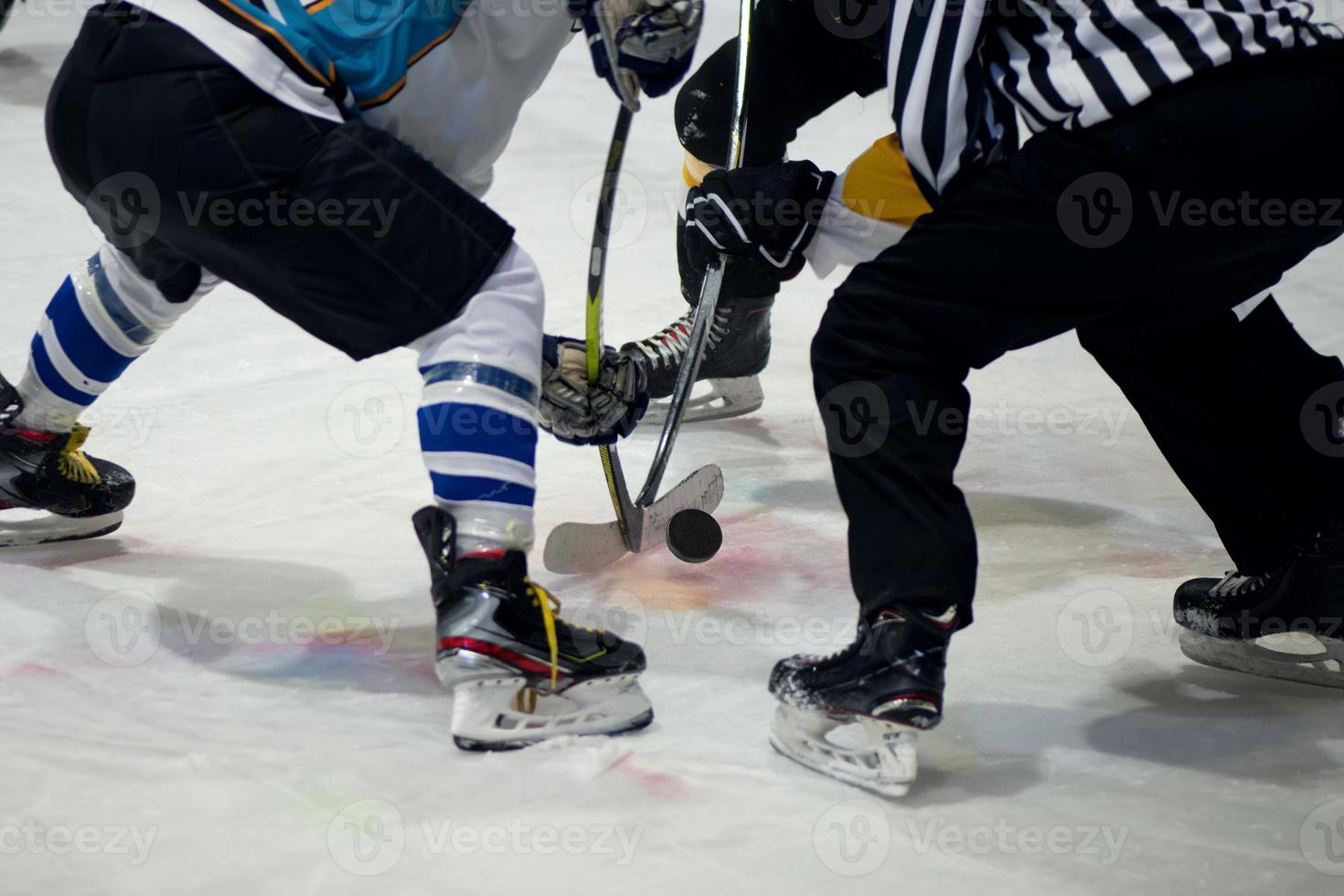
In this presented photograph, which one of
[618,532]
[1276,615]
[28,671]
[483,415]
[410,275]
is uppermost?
[410,275]

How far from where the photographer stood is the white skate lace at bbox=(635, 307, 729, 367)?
7.70 feet

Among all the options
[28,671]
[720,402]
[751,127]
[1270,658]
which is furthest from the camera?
[720,402]

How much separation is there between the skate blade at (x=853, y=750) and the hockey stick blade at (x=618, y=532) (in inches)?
18.9

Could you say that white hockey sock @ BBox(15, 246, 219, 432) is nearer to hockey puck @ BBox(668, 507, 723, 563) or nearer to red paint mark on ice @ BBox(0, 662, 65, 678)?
red paint mark on ice @ BBox(0, 662, 65, 678)

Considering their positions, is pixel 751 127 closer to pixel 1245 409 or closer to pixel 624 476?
pixel 624 476

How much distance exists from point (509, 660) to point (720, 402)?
1259mm

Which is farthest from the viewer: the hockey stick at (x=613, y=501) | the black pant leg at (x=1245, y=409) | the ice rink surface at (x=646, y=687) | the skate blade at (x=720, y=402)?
the skate blade at (x=720, y=402)

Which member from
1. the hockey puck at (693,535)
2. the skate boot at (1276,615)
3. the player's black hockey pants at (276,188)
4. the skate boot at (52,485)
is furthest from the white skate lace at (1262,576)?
the skate boot at (52,485)

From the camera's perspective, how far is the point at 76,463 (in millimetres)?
1841

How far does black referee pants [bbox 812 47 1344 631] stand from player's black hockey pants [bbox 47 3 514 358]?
38 centimetres

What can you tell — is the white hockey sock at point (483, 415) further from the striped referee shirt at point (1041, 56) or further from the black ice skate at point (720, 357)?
the black ice skate at point (720, 357)

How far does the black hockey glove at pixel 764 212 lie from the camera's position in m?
1.50

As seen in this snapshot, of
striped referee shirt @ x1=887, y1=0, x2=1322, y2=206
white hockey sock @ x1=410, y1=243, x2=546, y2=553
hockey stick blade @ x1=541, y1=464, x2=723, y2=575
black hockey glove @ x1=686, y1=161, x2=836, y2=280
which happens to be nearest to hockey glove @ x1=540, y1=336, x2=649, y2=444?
hockey stick blade @ x1=541, y1=464, x2=723, y2=575

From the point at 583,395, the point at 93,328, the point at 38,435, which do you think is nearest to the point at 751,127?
the point at 583,395
